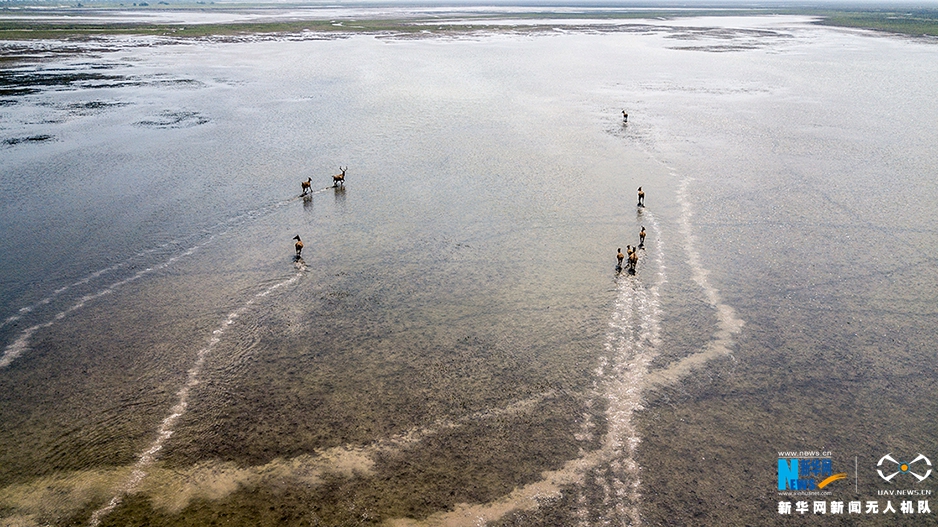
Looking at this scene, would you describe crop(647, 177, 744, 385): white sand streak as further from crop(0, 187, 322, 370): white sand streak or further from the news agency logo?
crop(0, 187, 322, 370): white sand streak

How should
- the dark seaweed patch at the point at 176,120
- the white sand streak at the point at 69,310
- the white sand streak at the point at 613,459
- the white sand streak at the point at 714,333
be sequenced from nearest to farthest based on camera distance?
the white sand streak at the point at 613,459
the white sand streak at the point at 714,333
the white sand streak at the point at 69,310
the dark seaweed patch at the point at 176,120

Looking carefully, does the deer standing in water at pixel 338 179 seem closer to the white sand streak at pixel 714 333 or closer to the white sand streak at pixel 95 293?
the white sand streak at pixel 95 293

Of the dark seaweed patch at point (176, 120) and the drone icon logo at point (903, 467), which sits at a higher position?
the dark seaweed patch at point (176, 120)

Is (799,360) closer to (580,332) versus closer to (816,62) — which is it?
(580,332)

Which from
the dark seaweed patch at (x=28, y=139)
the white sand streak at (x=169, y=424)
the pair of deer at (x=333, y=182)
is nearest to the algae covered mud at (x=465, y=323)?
the white sand streak at (x=169, y=424)

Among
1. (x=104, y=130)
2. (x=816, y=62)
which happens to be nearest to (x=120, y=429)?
(x=104, y=130)

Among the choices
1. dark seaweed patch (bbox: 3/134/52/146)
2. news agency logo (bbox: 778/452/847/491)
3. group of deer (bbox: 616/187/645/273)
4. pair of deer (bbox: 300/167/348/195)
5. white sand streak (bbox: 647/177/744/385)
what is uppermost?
dark seaweed patch (bbox: 3/134/52/146)

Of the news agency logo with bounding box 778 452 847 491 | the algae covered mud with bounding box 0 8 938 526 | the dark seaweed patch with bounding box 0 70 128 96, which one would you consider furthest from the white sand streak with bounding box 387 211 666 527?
the dark seaweed patch with bounding box 0 70 128 96
